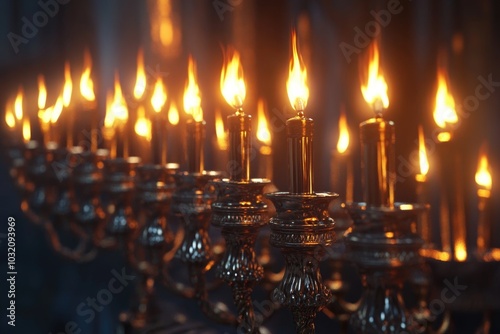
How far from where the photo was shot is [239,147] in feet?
3.31

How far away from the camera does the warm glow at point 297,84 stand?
2.96ft

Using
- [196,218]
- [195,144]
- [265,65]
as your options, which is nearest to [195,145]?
[195,144]
